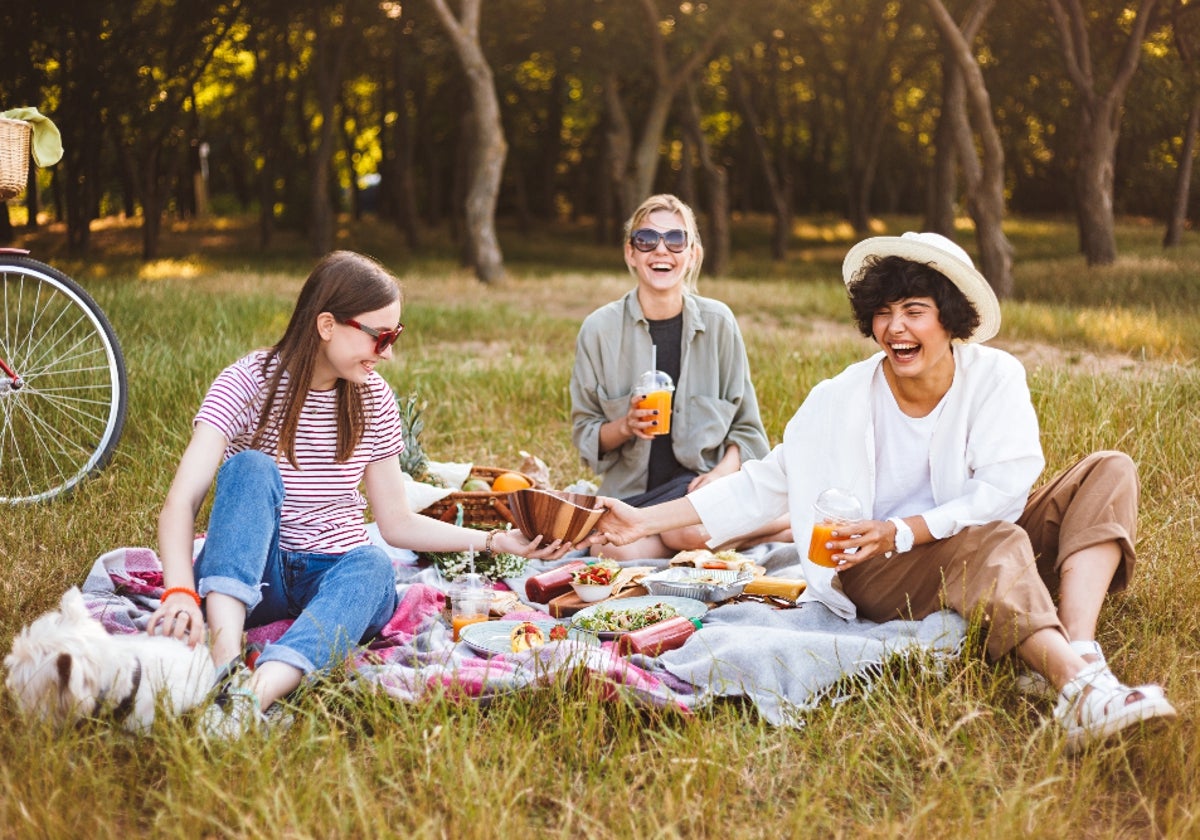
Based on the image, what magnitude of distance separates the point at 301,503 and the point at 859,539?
1.67 m

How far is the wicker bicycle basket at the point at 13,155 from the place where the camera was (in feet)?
14.5

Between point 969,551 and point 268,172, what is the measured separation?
70.3ft

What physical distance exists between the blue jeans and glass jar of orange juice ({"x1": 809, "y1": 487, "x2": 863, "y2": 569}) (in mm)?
1286

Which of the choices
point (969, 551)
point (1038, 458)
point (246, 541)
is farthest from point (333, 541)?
point (1038, 458)

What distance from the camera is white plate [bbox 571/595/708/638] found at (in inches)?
154

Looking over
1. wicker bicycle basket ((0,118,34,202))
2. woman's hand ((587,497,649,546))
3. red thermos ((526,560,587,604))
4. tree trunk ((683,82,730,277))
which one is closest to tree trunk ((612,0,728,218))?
tree trunk ((683,82,730,277))

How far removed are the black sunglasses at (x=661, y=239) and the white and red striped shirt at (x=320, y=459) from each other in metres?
1.50

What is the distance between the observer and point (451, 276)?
15711mm

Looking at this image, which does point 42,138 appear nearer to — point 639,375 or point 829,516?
point 639,375

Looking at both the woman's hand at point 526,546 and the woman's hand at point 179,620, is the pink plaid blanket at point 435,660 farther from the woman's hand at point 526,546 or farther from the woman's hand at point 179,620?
the woman's hand at point 179,620

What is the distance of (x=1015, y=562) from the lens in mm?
3238

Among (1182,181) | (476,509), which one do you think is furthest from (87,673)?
(1182,181)

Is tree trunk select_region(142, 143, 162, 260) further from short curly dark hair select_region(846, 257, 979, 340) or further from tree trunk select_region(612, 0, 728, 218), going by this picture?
short curly dark hair select_region(846, 257, 979, 340)

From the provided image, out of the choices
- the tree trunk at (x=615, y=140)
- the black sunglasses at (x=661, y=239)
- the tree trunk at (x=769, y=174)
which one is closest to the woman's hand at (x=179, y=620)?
the black sunglasses at (x=661, y=239)
